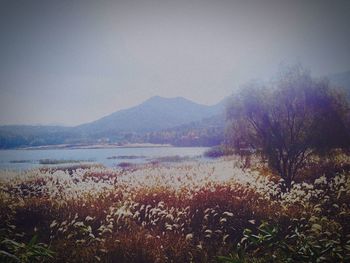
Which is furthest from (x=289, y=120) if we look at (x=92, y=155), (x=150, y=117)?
(x=92, y=155)

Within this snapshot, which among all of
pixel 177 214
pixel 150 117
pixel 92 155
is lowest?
pixel 177 214

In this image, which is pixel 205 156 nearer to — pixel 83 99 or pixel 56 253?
pixel 83 99

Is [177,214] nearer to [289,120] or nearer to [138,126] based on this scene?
[138,126]

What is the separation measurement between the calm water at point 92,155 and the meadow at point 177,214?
0.50 ft

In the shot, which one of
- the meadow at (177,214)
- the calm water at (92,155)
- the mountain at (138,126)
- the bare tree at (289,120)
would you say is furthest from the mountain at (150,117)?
the bare tree at (289,120)

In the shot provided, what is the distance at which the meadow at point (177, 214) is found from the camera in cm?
460

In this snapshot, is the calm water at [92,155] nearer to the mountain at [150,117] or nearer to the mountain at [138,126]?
the mountain at [138,126]

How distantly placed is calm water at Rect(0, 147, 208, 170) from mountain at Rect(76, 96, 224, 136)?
399 millimetres

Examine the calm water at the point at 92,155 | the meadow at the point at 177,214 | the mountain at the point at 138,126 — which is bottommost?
the meadow at the point at 177,214

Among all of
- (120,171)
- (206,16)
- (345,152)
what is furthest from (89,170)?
(345,152)

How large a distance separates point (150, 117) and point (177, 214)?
195 centimetres

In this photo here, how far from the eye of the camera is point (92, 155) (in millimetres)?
5949

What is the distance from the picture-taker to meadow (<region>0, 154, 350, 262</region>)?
4.60 m

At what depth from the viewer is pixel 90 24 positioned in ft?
20.1
